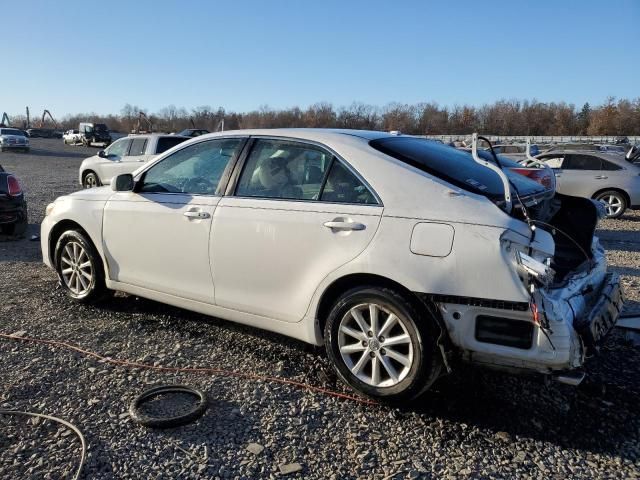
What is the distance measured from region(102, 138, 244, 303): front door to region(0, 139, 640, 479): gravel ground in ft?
1.60

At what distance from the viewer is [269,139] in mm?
3922

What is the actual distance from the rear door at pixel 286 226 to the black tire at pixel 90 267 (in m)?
1.51

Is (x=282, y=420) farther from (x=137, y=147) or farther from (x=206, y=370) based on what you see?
(x=137, y=147)

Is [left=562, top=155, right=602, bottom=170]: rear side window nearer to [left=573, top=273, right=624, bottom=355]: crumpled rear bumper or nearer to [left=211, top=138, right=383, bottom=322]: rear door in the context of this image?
[left=573, top=273, right=624, bottom=355]: crumpled rear bumper

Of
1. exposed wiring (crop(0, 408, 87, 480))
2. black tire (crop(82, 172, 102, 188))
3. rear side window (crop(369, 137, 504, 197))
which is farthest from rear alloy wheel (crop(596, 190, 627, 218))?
black tire (crop(82, 172, 102, 188))

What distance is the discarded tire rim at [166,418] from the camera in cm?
300

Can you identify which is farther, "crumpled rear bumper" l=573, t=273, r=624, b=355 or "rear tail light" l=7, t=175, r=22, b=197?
"rear tail light" l=7, t=175, r=22, b=197

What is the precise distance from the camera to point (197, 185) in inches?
164

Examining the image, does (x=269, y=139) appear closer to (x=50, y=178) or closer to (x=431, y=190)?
(x=431, y=190)

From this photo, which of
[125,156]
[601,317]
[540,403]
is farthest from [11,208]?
[601,317]

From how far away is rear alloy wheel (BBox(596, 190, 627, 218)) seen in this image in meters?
11.7

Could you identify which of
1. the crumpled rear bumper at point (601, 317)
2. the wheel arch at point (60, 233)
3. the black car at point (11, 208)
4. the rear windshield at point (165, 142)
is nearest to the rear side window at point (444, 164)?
the crumpled rear bumper at point (601, 317)

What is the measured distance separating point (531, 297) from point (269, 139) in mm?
2136

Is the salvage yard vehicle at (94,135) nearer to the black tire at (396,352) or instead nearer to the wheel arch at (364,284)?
the wheel arch at (364,284)
